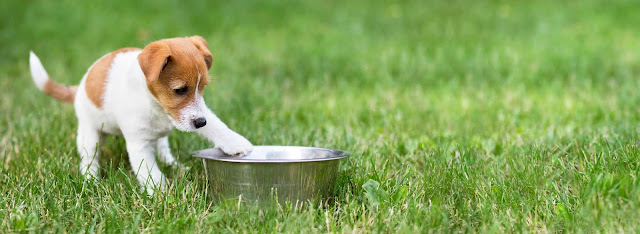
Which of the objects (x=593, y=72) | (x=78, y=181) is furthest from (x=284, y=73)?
(x=78, y=181)

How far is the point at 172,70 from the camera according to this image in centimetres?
280

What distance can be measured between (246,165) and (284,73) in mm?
3984

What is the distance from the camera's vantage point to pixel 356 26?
8.47 m

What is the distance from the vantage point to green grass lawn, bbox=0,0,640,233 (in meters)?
2.76

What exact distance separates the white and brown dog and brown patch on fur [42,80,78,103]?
1.35ft

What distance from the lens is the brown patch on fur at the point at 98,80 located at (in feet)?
10.7

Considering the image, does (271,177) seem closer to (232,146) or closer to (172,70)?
(232,146)

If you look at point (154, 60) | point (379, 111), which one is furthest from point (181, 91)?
point (379, 111)

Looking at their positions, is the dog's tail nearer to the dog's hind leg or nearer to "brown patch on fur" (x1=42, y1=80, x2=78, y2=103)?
"brown patch on fur" (x1=42, y1=80, x2=78, y2=103)

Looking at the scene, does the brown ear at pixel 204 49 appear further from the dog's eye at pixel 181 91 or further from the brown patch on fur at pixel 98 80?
the brown patch on fur at pixel 98 80

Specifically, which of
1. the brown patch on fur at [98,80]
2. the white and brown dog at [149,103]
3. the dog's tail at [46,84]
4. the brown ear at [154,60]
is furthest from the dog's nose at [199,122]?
the dog's tail at [46,84]

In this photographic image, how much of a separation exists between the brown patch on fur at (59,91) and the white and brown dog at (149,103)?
41cm

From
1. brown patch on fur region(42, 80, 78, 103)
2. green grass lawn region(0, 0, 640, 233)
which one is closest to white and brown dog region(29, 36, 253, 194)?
green grass lawn region(0, 0, 640, 233)

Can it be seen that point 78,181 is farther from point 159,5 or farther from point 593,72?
point 159,5
